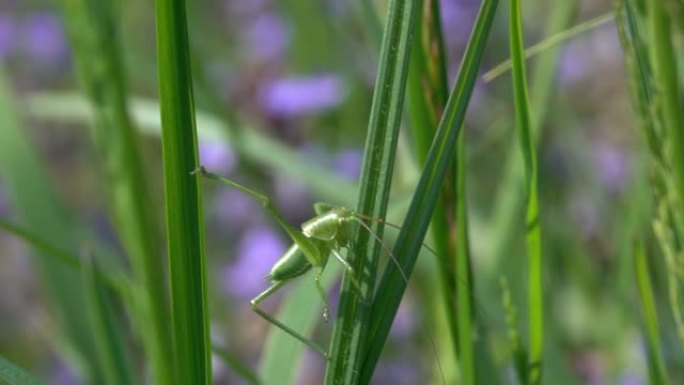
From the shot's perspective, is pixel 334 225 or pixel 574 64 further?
pixel 574 64

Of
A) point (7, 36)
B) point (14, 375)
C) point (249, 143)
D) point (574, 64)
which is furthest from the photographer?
point (7, 36)

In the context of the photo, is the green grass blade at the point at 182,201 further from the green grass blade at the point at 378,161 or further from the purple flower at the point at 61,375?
the purple flower at the point at 61,375

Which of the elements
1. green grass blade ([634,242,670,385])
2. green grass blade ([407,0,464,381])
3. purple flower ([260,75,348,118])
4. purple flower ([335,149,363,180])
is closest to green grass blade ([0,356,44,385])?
green grass blade ([407,0,464,381])

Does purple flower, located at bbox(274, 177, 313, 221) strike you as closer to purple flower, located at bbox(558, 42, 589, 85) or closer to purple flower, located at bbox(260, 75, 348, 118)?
purple flower, located at bbox(260, 75, 348, 118)

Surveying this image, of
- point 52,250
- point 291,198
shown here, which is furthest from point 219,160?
point 52,250

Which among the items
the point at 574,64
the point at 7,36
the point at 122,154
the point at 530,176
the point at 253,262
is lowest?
the point at 530,176

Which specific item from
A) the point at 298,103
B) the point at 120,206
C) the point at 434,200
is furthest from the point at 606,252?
the point at 434,200

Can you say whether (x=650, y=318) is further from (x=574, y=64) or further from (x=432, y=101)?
(x=574, y=64)
